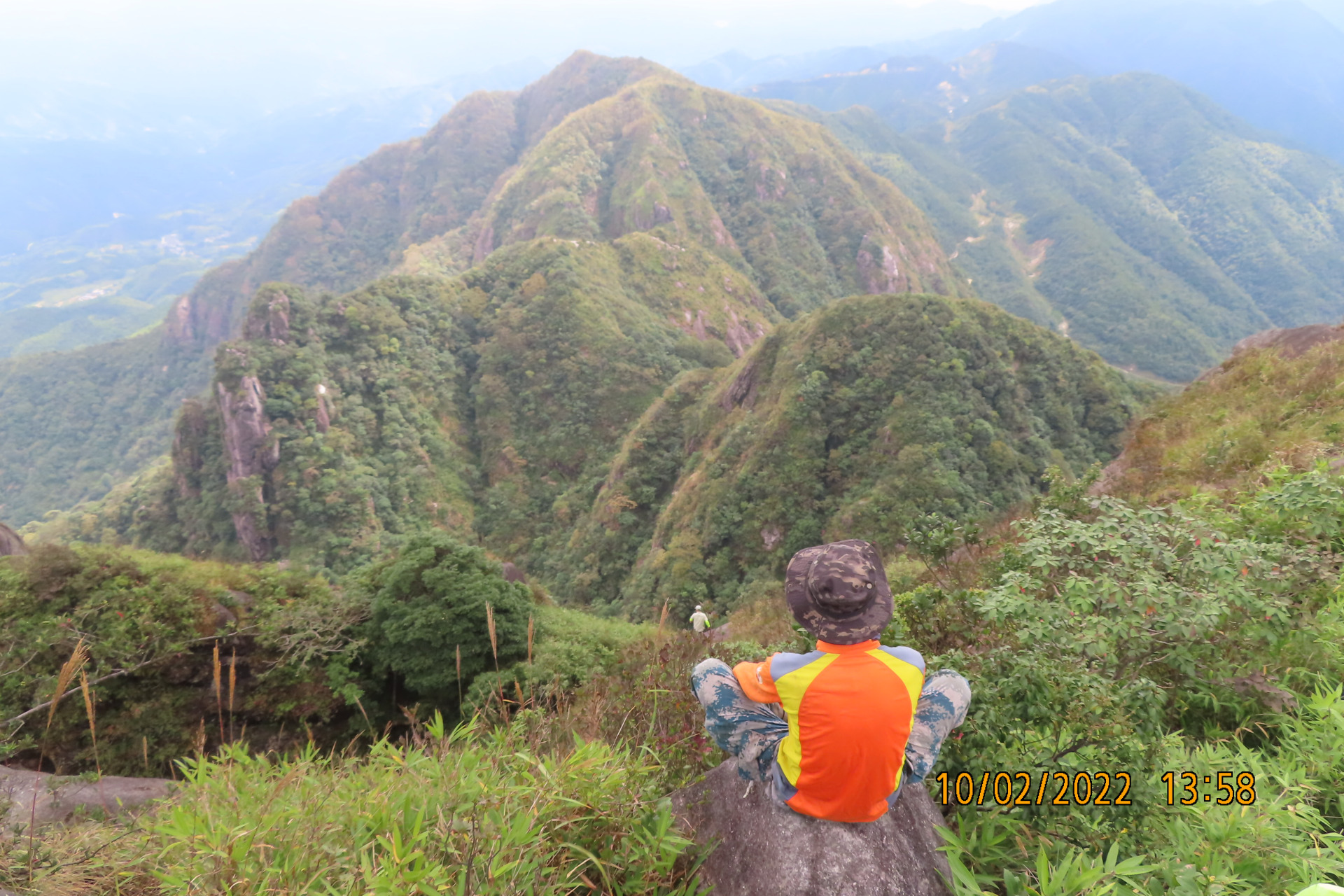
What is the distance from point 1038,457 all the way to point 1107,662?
95.4ft

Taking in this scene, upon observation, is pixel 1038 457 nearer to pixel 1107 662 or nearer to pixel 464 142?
pixel 1107 662

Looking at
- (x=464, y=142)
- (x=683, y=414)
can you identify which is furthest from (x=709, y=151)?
(x=683, y=414)

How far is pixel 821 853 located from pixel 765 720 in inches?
23.6

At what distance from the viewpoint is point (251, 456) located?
1640 inches

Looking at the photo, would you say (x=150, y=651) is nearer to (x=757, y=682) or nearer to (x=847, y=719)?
(x=757, y=682)

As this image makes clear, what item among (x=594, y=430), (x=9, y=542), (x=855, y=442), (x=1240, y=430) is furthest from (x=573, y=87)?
(x=1240, y=430)

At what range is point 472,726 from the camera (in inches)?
145

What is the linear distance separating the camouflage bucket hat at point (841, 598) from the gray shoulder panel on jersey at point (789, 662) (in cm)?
10

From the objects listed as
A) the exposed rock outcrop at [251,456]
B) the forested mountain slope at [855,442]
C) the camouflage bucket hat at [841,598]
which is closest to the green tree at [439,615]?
the camouflage bucket hat at [841,598]

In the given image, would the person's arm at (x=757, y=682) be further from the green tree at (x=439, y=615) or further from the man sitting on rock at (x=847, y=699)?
the green tree at (x=439, y=615)

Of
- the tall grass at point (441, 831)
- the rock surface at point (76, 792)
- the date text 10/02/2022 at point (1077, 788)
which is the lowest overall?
the rock surface at point (76, 792)

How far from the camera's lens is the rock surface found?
219 inches

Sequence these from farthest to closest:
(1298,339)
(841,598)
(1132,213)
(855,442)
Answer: (1132,213) → (855,442) → (1298,339) → (841,598)

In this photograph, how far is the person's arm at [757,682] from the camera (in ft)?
8.51
